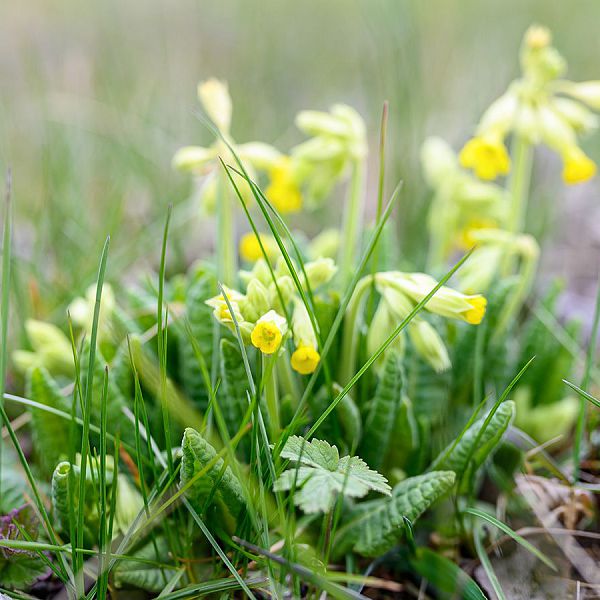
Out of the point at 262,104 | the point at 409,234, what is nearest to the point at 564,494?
the point at 409,234

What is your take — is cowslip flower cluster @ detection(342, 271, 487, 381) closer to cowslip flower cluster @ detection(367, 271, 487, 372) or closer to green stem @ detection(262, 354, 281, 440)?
cowslip flower cluster @ detection(367, 271, 487, 372)

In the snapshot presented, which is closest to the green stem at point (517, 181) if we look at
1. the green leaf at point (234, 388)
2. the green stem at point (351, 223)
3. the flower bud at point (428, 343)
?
the green stem at point (351, 223)

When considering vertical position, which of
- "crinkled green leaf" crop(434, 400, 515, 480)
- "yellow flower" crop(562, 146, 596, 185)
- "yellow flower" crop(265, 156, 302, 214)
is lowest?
"crinkled green leaf" crop(434, 400, 515, 480)

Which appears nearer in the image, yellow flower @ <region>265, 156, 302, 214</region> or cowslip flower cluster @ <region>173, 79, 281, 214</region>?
cowslip flower cluster @ <region>173, 79, 281, 214</region>

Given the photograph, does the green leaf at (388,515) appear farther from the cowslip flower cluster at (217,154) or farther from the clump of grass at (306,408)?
the cowslip flower cluster at (217,154)

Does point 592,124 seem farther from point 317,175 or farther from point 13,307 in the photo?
point 13,307

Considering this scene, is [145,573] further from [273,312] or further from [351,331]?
[351,331]

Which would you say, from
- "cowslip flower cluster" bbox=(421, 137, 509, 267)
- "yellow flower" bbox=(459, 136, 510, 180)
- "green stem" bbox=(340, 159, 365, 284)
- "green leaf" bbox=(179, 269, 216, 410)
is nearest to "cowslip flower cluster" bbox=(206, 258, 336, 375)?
"green leaf" bbox=(179, 269, 216, 410)
